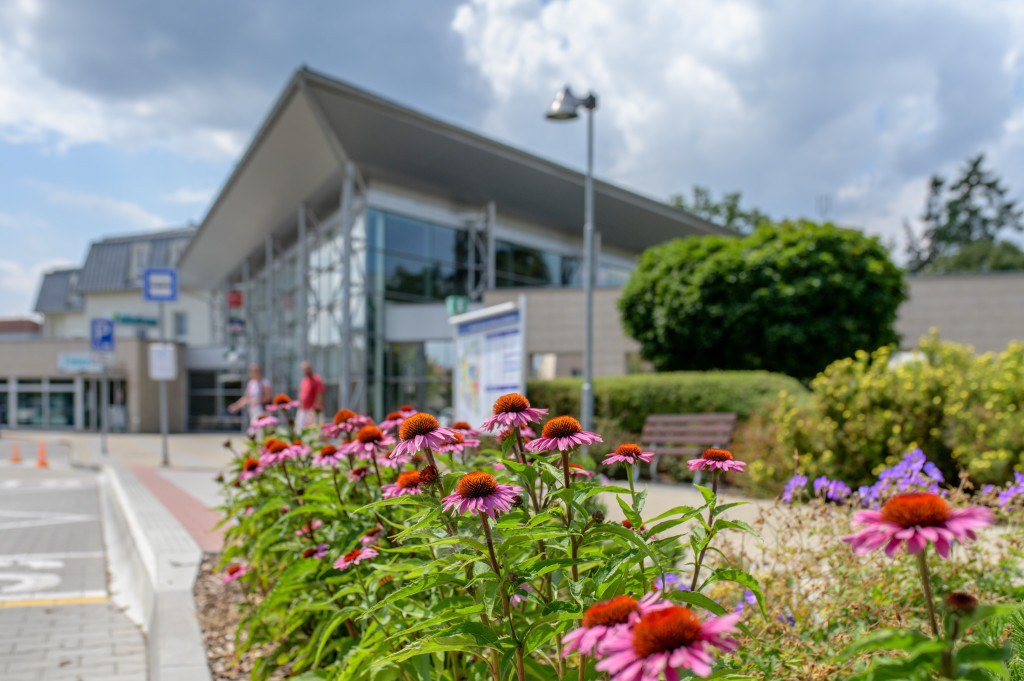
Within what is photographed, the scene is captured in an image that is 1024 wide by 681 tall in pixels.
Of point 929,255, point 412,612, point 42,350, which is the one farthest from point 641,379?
point 929,255

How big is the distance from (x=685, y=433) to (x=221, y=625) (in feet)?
26.1

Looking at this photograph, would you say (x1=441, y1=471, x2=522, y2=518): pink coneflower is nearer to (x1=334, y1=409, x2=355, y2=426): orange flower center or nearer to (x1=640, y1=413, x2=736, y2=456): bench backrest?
(x1=334, y1=409, x2=355, y2=426): orange flower center

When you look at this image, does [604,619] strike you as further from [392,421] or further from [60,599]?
[60,599]

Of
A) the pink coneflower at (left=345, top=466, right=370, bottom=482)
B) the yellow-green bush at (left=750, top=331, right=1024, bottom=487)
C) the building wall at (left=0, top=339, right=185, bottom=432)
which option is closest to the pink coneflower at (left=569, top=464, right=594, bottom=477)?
the pink coneflower at (left=345, top=466, right=370, bottom=482)

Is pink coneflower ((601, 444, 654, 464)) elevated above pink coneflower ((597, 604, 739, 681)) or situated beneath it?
elevated above

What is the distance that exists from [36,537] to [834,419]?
9.16 metres

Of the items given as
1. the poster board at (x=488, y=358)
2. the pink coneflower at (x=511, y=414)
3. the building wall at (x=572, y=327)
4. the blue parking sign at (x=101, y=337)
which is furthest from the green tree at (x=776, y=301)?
the blue parking sign at (x=101, y=337)

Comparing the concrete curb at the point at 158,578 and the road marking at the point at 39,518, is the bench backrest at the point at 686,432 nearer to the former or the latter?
the concrete curb at the point at 158,578

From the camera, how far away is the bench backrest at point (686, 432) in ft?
33.8

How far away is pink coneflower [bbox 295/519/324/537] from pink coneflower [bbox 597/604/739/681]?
88.0 inches

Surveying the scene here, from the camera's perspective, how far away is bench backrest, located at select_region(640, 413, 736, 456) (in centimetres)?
1029

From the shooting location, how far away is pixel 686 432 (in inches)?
428

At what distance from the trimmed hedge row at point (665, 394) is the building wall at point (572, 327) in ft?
27.4

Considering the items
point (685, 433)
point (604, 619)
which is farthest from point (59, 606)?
point (685, 433)
